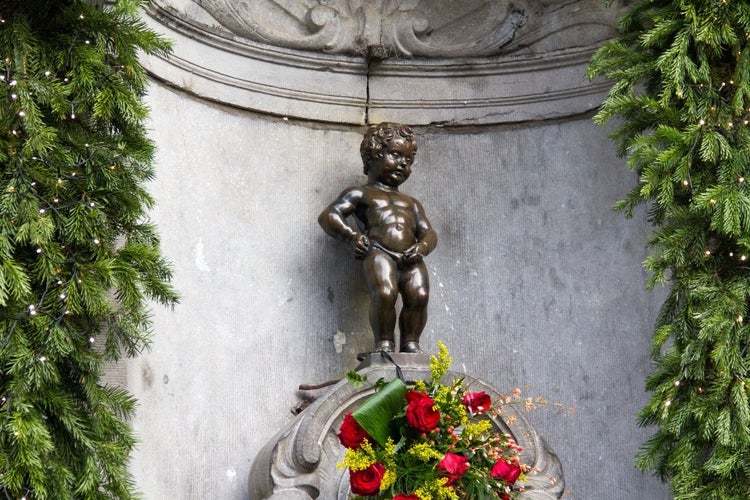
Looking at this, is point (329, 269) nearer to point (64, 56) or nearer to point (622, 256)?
point (622, 256)

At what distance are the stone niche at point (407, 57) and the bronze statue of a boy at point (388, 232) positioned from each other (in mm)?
396

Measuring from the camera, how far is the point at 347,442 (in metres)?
A: 3.56

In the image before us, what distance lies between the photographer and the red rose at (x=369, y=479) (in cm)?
350

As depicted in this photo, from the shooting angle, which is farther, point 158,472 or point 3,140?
point 158,472

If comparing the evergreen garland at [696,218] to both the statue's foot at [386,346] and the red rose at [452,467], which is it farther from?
the statue's foot at [386,346]

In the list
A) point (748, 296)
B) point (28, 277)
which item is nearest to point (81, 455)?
point (28, 277)

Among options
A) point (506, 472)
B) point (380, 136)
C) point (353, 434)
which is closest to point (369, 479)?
point (353, 434)

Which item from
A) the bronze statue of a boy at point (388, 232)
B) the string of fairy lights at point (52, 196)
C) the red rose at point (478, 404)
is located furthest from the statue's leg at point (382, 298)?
the string of fairy lights at point (52, 196)

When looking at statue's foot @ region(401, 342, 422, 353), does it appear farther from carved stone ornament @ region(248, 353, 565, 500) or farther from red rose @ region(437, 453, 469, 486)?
red rose @ region(437, 453, 469, 486)

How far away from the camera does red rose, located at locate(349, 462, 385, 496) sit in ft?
11.5

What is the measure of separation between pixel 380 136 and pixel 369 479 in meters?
1.51

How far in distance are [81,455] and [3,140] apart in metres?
0.87

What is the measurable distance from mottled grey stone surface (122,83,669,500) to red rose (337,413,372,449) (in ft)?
2.94

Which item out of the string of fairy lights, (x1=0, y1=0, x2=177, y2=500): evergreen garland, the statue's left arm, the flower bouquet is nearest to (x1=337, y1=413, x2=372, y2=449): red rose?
the flower bouquet
